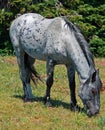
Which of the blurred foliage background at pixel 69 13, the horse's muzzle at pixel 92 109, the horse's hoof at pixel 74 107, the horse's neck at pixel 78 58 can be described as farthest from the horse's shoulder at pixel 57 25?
the blurred foliage background at pixel 69 13

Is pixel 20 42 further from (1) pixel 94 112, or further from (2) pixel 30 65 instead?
(1) pixel 94 112

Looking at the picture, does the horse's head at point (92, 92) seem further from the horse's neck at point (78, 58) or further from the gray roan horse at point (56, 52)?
the horse's neck at point (78, 58)

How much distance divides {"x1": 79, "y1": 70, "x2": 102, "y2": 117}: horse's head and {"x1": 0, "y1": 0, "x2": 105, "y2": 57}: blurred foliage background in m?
11.4

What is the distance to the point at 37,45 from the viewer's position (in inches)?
415

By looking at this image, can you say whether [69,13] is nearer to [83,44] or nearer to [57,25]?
[57,25]

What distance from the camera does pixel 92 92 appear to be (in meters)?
9.30

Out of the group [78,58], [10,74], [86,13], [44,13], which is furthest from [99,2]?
[78,58]

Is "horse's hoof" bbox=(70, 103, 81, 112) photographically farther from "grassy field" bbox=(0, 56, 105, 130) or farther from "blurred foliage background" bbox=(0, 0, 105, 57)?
"blurred foliage background" bbox=(0, 0, 105, 57)

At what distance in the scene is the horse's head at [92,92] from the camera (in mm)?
9289

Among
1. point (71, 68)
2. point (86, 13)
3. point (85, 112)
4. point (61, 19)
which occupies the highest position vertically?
point (61, 19)

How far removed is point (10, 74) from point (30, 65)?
4042 millimetres

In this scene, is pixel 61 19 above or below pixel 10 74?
above

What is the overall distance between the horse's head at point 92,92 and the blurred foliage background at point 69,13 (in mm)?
11427

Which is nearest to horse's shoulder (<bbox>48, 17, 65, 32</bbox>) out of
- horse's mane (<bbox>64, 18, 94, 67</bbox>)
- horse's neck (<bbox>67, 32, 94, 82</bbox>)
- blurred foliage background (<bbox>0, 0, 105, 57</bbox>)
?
horse's mane (<bbox>64, 18, 94, 67</bbox>)
